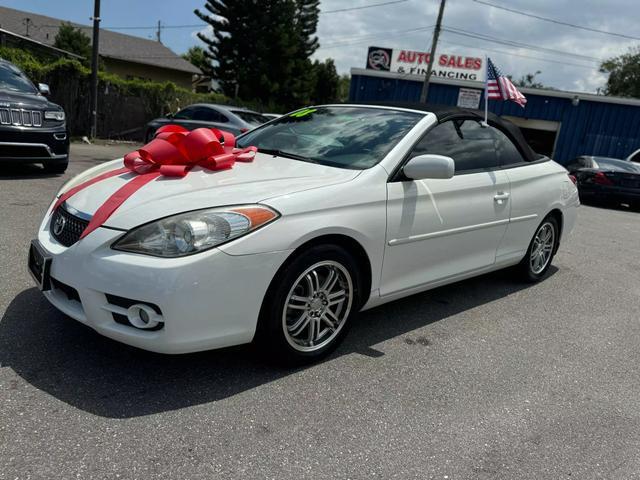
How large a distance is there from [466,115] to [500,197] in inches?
26.7

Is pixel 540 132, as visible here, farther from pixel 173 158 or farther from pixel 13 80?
pixel 173 158

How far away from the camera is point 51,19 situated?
44.9 meters

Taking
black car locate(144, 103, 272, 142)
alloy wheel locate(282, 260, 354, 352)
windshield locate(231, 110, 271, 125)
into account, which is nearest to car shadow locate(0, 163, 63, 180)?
black car locate(144, 103, 272, 142)

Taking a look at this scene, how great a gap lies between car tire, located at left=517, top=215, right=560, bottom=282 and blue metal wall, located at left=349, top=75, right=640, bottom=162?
21202mm

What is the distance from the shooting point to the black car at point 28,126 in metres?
7.14

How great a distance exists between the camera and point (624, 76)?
5734 centimetres

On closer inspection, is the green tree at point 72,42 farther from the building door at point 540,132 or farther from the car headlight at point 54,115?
the car headlight at point 54,115

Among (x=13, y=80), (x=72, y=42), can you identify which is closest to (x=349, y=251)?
(x=13, y=80)

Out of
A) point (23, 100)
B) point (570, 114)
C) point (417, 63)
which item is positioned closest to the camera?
point (23, 100)

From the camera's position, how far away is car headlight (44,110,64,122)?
7574 mm

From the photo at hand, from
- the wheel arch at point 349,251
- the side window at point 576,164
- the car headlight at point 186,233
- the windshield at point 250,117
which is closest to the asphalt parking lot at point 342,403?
the wheel arch at point 349,251

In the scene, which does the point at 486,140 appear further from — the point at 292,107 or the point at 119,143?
the point at 292,107

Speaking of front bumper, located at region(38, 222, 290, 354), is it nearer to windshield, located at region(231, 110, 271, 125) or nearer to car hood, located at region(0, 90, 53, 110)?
car hood, located at region(0, 90, 53, 110)

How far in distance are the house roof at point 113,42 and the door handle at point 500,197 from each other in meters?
41.7
